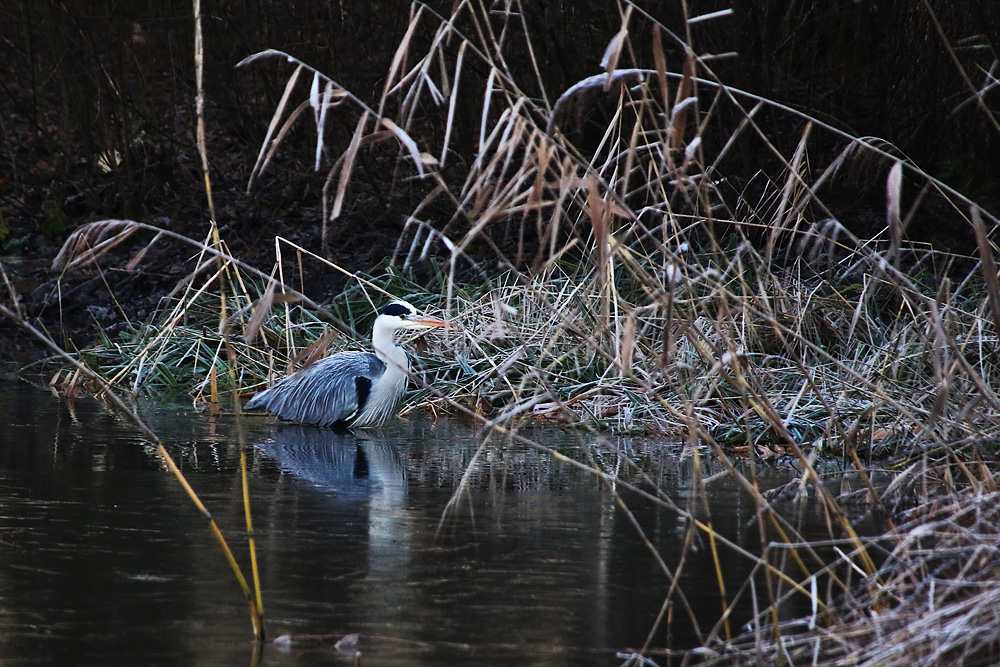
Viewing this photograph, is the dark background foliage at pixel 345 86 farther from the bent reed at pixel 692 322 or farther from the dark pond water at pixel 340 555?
the dark pond water at pixel 340 555

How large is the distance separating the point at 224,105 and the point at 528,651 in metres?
8.58

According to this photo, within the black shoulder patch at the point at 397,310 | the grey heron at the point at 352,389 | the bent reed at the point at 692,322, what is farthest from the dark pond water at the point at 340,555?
the black shoulder patch at the point at 397,310

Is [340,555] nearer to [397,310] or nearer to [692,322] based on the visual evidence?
[692,322]

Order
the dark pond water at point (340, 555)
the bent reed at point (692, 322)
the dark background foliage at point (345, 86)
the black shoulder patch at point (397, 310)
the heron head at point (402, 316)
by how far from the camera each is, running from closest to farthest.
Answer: the bent reed at point (692, 322) → the dark pond water at point (340, 555) → the heron head at point (402, 316) → the black shoulder patch at point (397, 310) → the dark background foliage at point (345, 86)

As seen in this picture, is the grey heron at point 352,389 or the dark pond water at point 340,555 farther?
the grey heron at point 352,389

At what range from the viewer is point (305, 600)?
363 cm

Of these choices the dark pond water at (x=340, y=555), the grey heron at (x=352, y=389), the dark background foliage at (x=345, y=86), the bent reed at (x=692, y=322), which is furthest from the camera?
the dark background foliage at (x=345, y=86)

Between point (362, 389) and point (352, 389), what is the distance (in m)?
0.08

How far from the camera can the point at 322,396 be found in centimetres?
754

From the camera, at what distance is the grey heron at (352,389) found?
24.4 ft

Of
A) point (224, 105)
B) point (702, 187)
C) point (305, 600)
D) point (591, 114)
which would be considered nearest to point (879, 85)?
point (591, 114)

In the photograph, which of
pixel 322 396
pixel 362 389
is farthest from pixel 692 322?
pixel 322 396

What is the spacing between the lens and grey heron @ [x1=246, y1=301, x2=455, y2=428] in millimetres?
7434

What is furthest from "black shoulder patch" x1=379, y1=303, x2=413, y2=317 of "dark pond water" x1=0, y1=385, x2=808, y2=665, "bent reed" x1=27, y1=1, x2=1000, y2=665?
"dark pond water" x1=0, y1=385, x2=808, y2=665
